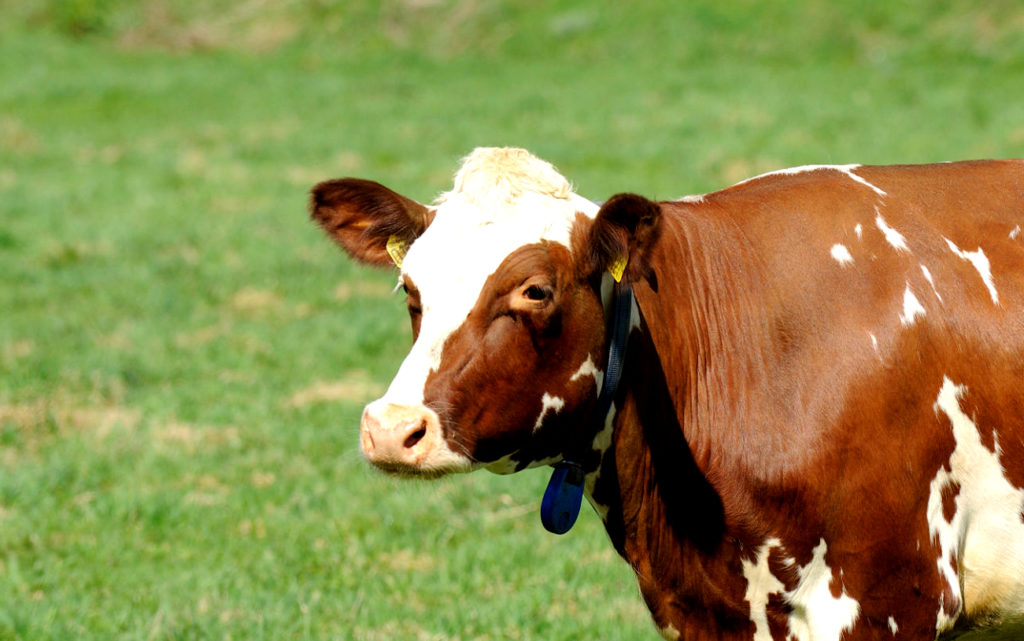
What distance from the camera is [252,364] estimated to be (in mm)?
8852

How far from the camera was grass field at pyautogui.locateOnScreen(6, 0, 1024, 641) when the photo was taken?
560 centimetres

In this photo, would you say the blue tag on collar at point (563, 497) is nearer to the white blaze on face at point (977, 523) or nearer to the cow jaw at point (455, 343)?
the cow jaw at point (455, 343)

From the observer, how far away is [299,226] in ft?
43.0

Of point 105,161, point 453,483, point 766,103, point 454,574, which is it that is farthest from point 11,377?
point 766,103

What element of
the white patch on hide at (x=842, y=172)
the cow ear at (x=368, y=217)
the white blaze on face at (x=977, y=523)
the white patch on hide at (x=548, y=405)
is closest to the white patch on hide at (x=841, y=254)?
the white patch on hide at (x=842, y=172)

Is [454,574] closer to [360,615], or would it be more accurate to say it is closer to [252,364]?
[360,615]

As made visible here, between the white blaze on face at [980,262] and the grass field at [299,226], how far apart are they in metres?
2.02

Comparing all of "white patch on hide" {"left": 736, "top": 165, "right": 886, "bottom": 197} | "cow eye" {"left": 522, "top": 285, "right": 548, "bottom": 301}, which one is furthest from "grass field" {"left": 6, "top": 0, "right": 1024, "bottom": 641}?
"white patch on hide" {"left": 736, "top": 165, "right": 886, "bottom": 197}

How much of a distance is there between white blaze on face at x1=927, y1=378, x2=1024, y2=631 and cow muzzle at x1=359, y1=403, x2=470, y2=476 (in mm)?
1342

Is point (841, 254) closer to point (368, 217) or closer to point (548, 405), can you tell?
point (548, 405)

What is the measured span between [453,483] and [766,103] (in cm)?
1246

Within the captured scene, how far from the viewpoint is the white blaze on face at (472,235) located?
3.29 m

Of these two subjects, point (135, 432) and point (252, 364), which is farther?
point (252, 364)

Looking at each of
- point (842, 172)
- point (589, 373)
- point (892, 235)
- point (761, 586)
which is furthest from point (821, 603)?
point (842, 172)
